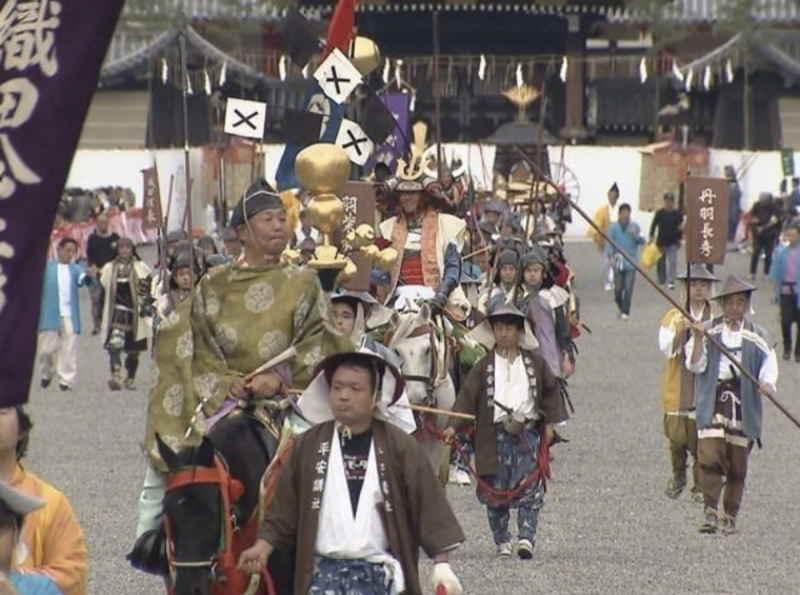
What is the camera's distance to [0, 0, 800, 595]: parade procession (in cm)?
627

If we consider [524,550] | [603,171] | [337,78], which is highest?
[337,78]

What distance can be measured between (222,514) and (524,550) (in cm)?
475

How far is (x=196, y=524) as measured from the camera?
7.52 meters

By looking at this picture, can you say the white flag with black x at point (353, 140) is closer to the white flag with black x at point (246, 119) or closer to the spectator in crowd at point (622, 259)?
the white flag with black x at point (246, 119)

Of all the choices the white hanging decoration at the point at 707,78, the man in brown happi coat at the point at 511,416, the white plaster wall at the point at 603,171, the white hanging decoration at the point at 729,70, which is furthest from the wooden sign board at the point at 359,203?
the white hanging decoration at the point at 729,70

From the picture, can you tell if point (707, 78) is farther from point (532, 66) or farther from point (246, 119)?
point (246, 119)

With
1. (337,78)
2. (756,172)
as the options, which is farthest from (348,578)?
(756,172)

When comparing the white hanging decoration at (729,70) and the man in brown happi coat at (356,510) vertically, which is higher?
the white hanging decoration at (729,70)

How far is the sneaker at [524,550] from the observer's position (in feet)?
39.7

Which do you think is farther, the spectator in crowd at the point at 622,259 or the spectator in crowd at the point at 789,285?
the spectator in crowd at the point at 622,259

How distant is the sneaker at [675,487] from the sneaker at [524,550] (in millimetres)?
2572

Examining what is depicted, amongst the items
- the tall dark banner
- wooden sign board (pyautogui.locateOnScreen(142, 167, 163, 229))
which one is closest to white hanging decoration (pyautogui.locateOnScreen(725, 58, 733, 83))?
wooden sign board (pyautogui.locateOnScreen(142, 167, 163, 229))

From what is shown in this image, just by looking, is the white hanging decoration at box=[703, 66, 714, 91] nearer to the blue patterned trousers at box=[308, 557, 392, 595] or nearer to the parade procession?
the parade procession

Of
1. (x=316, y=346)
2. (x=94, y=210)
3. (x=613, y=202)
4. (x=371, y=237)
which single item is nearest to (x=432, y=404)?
(x=371, y=237)
